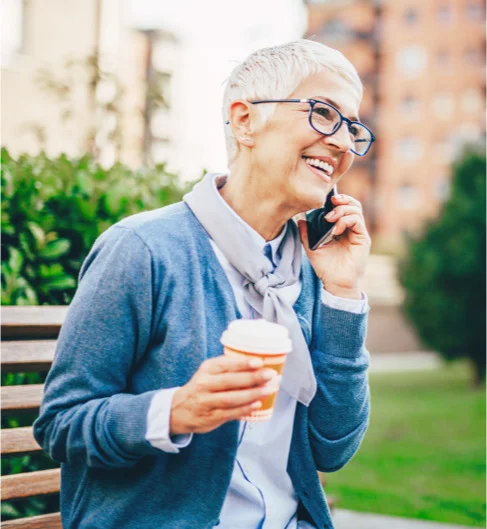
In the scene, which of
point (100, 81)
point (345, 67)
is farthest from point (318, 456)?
point (100, 81)

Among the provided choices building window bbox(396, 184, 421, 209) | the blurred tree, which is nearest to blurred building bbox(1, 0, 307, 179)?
the blurred tree

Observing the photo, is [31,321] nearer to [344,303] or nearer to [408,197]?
[344,303]

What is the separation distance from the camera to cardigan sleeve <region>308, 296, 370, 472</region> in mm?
1913

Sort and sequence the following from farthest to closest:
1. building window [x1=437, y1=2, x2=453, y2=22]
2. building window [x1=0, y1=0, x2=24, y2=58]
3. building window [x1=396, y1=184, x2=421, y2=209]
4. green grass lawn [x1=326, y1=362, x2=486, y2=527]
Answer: building window [x1=396, y1=184, x2=421, y2=209]
building window [x1=437, y1=2, x2=453, y2=22]
building window [x1=0, y1=0, x2=24, y2=58]
green grass lawn [x1=326, y1=362, x2=486, y2=527]

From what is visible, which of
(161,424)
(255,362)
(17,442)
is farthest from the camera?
(17,442)

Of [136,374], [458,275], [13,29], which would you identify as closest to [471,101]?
[458,275]

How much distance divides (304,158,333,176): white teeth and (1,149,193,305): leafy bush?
1111 mm

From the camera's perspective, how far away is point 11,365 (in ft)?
7.15

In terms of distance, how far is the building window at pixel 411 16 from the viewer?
179 feet

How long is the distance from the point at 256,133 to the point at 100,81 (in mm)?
2846

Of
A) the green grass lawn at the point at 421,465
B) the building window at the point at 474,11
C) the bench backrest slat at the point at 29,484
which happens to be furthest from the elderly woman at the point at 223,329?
the building window at the point at 474,11

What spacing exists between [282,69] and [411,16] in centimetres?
5742

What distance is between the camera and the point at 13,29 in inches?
427

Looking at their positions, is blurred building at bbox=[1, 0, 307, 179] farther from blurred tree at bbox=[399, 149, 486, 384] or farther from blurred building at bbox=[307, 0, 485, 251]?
blurred building at bbox=[307, 0, 485, 251]
